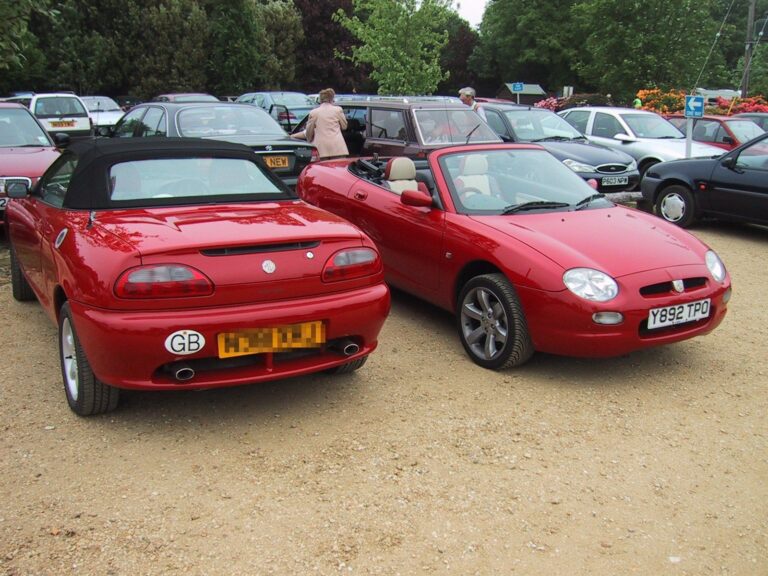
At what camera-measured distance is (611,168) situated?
10984mm

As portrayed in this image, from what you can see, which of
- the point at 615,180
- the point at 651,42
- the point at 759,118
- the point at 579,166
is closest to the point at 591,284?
the point at 579,166

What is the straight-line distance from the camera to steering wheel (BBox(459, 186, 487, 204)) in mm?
5363

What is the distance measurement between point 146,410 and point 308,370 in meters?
1.01

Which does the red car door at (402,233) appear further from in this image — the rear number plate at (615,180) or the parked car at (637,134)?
Result: the parked car at (637,134)

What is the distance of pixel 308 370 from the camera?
12.3ft

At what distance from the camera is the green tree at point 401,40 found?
18.1 metres

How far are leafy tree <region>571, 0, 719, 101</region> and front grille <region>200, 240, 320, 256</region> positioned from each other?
2250 cm

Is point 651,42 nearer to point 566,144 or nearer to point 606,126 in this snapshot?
point 606,126

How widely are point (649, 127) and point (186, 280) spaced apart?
11989 millimetres

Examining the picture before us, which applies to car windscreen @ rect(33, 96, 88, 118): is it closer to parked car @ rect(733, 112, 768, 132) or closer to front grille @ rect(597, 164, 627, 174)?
front grille @ rect(597, 164, 627, 174)

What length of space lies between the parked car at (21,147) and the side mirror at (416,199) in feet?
14.7

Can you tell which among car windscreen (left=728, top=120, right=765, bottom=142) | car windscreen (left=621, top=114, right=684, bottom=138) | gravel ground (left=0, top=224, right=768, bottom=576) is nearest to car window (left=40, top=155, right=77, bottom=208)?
gravel ground (left=0, top=224, right=768, bottom=576)

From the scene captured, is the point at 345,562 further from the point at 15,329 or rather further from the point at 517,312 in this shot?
the point at 15,329

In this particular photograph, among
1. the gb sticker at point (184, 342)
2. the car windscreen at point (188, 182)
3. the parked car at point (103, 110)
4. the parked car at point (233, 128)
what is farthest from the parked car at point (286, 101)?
the gb sticker at point (184, 342)
